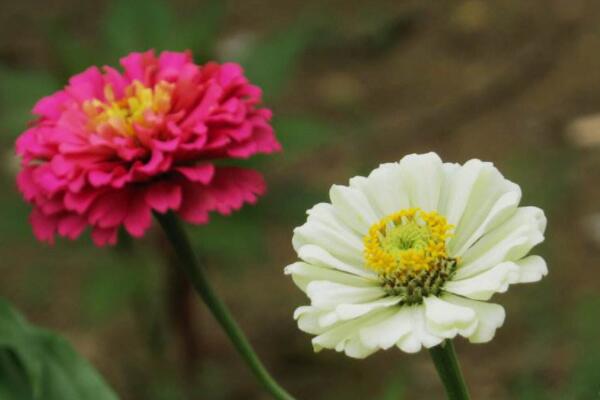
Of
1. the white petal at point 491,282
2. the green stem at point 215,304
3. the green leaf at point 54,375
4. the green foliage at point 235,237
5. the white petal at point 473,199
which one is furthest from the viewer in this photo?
the green foliage at point 235,237

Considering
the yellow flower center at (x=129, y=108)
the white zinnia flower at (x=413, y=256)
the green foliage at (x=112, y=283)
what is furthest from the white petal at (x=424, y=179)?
the green foliage at (x=112, y=283)

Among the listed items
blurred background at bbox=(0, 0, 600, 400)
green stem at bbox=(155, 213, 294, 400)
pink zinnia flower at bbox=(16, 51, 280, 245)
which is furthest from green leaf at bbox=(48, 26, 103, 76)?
green stem at bbox=(155, 213, 294, 400)

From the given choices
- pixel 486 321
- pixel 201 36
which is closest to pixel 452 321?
pixel 486 321

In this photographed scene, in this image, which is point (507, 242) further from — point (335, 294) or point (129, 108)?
point (129, 108)

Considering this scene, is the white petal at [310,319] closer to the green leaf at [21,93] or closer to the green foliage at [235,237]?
the green foliage at [235,237]

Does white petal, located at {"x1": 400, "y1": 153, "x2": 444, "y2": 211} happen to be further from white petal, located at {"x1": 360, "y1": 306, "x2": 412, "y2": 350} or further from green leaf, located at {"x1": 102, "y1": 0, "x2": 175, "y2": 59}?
green leaf, located at {"x1": 102, "y1": 0, "x2": 175, "y2": 59}

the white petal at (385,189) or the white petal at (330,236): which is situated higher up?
the white petal at (385,189)

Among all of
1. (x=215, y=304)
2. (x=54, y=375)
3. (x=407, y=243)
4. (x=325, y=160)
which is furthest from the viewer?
(x=325, y=160)
